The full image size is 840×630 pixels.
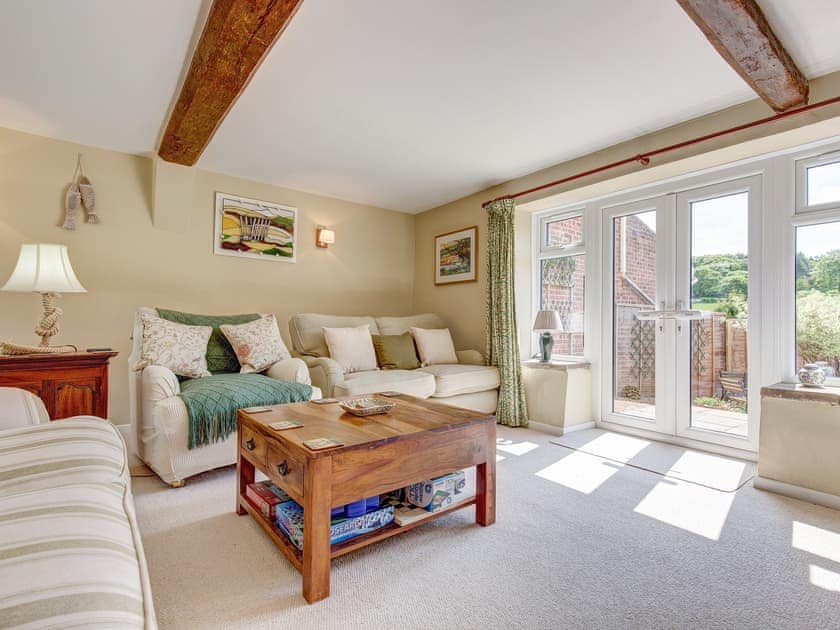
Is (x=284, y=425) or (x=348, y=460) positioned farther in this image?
(x=284, y=425)

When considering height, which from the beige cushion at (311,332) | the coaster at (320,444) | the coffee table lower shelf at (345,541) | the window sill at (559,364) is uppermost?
the beige cushion at (311,332)

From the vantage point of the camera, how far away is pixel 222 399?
92.0 inches

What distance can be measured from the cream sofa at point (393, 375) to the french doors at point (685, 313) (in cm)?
Answer: 111

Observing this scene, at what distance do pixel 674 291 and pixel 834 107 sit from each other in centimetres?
139

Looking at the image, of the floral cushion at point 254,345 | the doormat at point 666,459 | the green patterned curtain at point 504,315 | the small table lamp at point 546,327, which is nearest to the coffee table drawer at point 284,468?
the floral cushion at point 254,345

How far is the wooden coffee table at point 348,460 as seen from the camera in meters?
1.40

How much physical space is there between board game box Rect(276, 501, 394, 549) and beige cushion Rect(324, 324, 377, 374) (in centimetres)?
185

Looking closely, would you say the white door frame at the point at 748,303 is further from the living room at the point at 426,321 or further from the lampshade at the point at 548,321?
the lampshade at the point at 548,321

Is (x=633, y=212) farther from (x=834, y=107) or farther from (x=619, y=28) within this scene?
(x=619, y=28)

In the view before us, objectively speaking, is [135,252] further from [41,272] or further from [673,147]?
[673,147]

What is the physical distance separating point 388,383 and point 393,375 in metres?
0.21

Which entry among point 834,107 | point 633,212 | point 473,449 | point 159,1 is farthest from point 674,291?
point 159,1

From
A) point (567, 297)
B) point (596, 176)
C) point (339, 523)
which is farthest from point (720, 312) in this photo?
point (339, 523)

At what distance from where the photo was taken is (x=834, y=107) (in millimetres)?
2252
